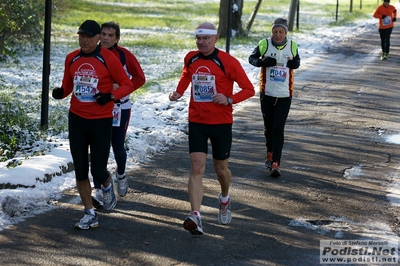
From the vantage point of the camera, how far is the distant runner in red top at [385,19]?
24000 millimetres

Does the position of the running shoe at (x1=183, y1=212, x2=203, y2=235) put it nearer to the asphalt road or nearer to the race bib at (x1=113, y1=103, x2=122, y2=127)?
the asphalt road

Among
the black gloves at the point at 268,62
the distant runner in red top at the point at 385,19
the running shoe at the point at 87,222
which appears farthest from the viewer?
the distant runner in red top at the point at 385,19

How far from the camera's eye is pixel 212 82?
7.46 metres

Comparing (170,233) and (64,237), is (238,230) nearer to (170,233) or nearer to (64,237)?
(170,233)

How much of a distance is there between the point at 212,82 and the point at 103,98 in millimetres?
1007

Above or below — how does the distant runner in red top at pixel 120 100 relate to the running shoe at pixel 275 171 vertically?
above

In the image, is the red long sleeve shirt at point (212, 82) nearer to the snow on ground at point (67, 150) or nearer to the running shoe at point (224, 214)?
the running shoe at point (224, 214)

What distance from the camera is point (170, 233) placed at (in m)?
7.41

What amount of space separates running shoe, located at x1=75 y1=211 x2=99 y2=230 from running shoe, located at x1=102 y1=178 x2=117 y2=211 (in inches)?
22.3

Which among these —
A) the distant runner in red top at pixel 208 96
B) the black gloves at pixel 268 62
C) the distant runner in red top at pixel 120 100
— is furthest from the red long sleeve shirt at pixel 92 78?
the black gloves at pixel 268 62

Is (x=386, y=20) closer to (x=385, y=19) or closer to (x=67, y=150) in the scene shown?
(x=385, y=19)

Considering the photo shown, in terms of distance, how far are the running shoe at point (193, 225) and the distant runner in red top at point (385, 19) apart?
17.9 m

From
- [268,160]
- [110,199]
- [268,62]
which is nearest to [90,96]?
[110,199]

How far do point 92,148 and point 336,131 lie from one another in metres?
6.31
